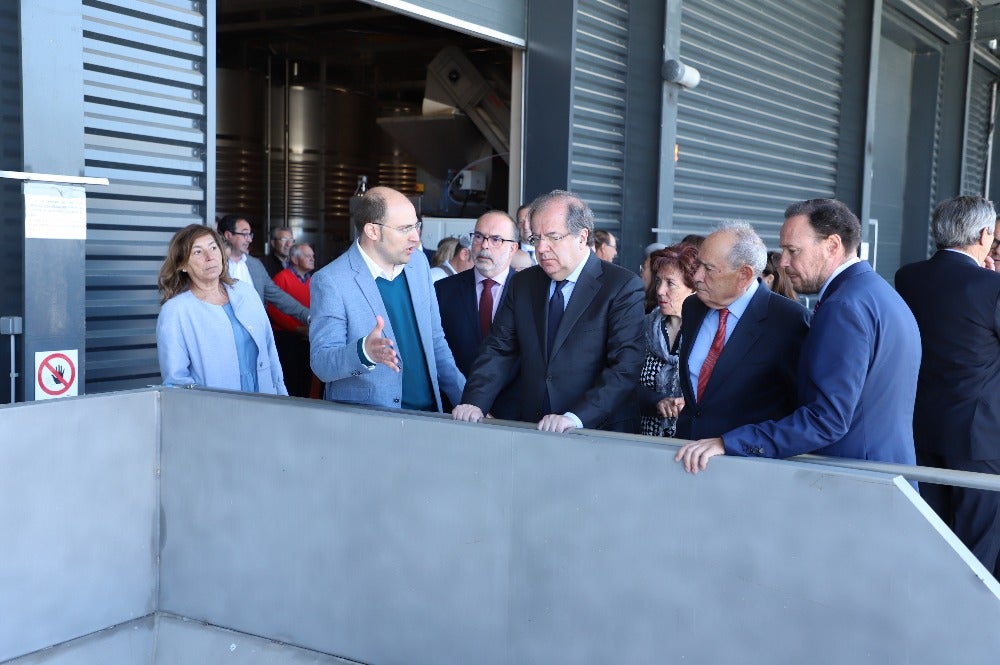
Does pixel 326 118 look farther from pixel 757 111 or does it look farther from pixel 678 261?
pixel 678 261

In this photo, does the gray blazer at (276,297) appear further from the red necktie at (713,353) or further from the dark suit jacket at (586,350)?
the red necktie at (713,353)

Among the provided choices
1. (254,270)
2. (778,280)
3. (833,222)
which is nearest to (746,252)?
(833,222)

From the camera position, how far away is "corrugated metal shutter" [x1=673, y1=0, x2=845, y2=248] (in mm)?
9266

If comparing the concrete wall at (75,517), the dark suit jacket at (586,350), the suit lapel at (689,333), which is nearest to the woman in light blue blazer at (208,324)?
the concrete wall at (75,517)

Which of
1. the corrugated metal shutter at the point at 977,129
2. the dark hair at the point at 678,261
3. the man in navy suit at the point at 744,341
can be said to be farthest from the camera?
the corrugated metal shutter at the point at 977,129

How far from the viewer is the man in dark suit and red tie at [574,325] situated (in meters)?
3.40

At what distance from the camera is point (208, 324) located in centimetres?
418

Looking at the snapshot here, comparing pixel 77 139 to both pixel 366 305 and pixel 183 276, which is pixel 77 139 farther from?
pixel 366 305

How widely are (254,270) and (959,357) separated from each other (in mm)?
4663

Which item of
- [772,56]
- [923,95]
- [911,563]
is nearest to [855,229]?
[911,563]

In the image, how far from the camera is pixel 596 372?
346 cm

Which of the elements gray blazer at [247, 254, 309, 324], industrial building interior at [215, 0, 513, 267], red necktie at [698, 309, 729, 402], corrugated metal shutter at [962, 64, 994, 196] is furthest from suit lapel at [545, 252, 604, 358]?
corrugated metal shutter at [962, 64, 994, 196]

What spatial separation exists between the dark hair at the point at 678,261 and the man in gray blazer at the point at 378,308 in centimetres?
124

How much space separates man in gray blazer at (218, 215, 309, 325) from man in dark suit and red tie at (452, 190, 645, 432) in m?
3.89
